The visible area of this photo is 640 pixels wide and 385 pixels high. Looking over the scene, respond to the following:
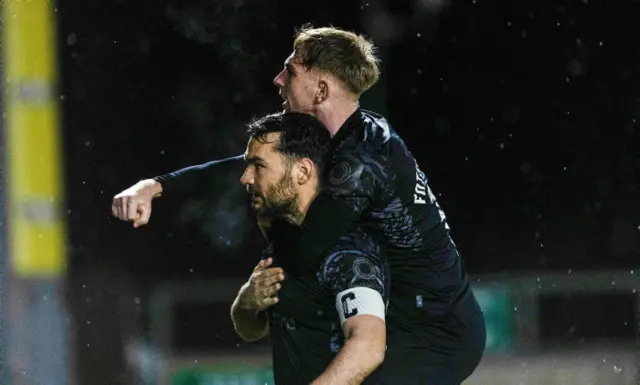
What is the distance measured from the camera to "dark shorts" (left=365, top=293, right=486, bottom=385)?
321 cm

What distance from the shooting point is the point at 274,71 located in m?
5.56

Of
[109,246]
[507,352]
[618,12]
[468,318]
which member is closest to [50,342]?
[109,246]

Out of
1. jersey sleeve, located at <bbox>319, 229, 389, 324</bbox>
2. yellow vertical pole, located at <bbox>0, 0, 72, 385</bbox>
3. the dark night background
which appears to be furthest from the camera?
the dark night background

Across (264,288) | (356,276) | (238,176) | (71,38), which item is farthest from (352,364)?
(71,38)

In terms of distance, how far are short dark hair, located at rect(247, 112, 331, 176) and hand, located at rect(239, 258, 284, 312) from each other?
0.27 meters

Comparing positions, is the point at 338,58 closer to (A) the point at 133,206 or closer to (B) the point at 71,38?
(A) the point at 133,206

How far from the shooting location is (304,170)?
3010mm

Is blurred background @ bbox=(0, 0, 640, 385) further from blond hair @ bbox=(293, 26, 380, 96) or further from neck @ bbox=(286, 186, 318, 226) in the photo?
neck @ bbox=(286, 186, 318, 226)

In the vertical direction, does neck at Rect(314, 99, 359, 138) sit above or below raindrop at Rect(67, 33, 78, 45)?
below

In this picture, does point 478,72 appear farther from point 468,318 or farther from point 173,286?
point 468,318

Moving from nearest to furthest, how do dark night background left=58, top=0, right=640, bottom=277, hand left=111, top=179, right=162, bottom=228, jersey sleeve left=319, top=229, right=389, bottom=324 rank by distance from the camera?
1. jersey sleeve left=319, top=229, right=389, bottom=324
2. hand left=111, top=179, right=162, bottom=228
3. dark night background left=58, top=0, right=640, bottom=277

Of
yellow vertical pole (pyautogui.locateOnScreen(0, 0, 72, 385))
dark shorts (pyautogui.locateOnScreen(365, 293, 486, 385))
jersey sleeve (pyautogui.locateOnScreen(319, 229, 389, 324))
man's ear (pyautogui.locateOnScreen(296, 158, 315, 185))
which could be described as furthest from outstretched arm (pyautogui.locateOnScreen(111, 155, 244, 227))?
yellow vertical pole (pyautogui.locateOnScreen(0, 0, 72, 385))

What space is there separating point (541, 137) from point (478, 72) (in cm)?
43

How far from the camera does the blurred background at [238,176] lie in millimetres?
5188
